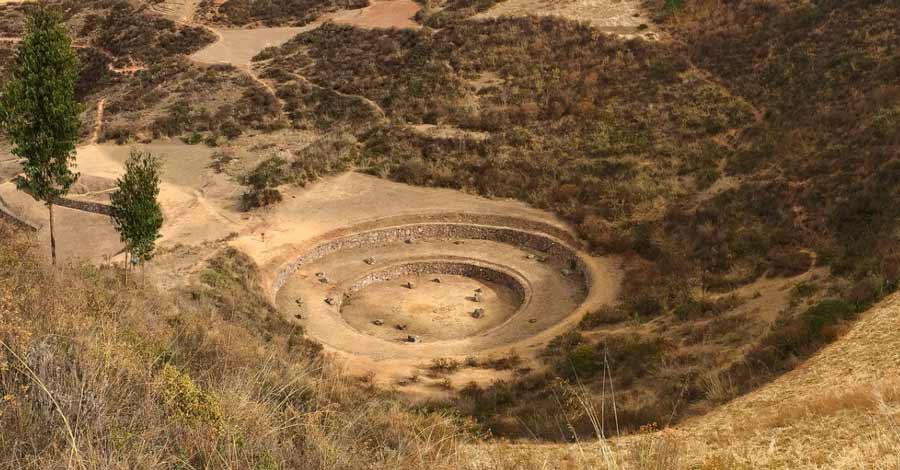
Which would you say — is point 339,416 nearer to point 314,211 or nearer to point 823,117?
point 314,211

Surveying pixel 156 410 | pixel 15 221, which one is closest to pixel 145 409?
pixel 156 410

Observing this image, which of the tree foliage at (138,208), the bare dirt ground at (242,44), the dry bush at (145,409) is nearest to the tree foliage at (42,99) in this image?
the tree foliage at (138,208)

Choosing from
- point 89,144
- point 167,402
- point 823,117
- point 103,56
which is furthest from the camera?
point 103,56

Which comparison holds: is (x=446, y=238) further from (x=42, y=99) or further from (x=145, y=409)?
(x=145, y=409)

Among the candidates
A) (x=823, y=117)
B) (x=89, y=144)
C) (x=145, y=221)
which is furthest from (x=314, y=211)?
(x=823, y=117)

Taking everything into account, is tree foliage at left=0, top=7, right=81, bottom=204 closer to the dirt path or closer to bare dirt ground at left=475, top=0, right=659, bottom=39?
the dirt path

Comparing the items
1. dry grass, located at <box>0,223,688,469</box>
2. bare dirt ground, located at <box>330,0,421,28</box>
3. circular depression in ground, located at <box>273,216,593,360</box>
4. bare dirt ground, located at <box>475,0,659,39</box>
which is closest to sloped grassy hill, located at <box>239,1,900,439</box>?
bare dirt ground, located at <box>475,0,659,39</box>
